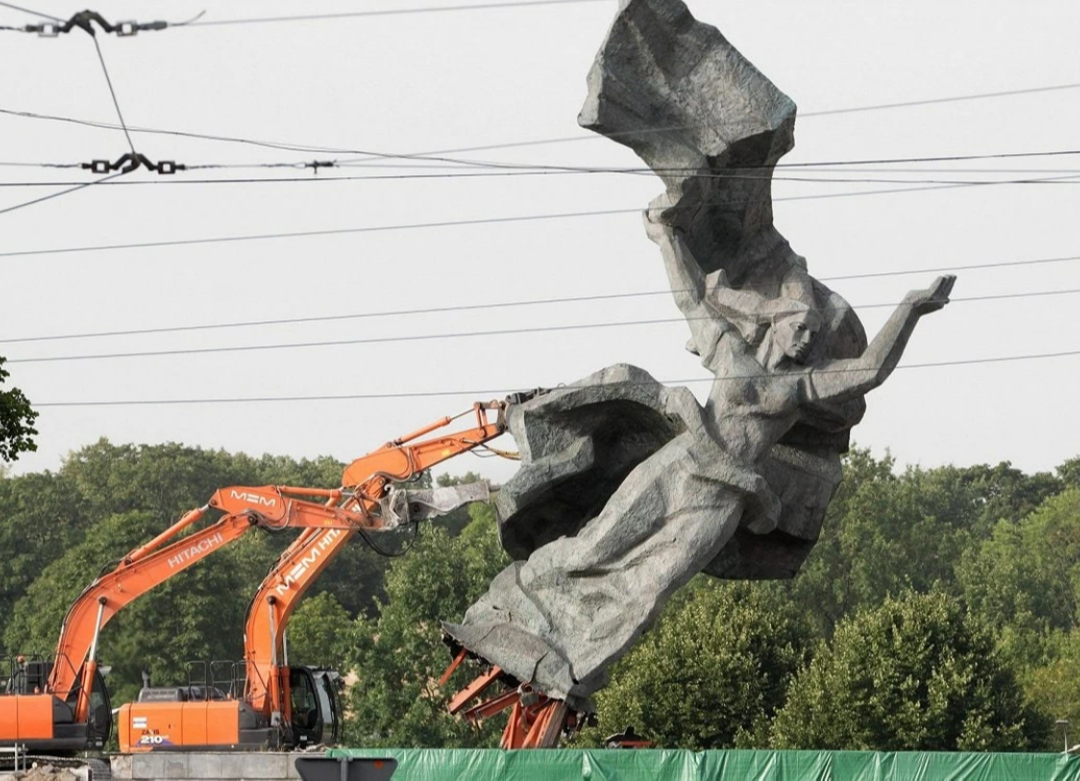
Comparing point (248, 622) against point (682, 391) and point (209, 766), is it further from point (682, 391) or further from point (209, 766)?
point (682, 391)

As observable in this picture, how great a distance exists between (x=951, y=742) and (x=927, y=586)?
99.7 feet

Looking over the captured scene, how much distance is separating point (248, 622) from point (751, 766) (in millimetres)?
8213

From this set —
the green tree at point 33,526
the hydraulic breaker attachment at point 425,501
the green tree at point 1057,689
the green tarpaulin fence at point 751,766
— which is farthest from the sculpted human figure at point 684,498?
the green tree at point 33,526

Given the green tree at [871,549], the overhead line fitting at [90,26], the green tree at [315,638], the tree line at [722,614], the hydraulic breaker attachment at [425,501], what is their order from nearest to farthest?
1. the overhead line fitting at [90,26]
2. the hydraulic breaker attachment at [425,501]
3. the tree line at [722,614]
4. the green tree at [315,638]
5. the green tree at [871,549]

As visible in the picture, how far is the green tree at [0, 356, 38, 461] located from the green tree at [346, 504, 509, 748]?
27817 mm

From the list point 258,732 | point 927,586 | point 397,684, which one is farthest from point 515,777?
point 927,586

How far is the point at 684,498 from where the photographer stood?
25.4 m

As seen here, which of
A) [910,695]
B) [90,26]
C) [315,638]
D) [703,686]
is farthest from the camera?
[315,638]

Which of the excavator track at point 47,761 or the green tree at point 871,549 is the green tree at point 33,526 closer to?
the green tree at point 871,549

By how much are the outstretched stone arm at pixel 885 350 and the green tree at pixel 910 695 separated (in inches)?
883

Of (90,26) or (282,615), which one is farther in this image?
(282,615)

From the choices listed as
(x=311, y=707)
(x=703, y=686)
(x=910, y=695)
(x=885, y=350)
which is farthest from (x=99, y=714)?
(x=703, y=686)

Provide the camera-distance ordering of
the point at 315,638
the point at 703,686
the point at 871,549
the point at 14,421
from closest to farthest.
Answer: the point at 14,421 < the point at 703,686 < the point at 315,638 < the point at 871,549

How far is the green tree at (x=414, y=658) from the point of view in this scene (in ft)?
184
